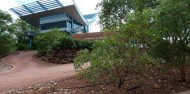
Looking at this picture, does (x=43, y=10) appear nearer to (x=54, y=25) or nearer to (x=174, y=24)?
(x=54, y=25)

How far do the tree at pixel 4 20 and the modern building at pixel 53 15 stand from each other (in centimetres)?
1609

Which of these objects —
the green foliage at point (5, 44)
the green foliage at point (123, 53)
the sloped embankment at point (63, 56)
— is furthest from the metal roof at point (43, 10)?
the green foliage at point (123, 53)

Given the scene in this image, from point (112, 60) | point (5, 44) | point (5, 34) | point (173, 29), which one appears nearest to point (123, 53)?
point (112, 60)

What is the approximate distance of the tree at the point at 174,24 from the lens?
9828 mm

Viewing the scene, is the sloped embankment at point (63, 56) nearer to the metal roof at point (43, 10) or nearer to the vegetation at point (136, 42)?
the vegetation at point (136, 42)

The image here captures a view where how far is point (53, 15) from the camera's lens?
6016 centimetres

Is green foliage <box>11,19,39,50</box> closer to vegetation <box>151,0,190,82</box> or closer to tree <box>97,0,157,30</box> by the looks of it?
tree <box>97,0,157,30</box>

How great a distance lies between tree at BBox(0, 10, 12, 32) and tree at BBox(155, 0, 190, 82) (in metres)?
27.4

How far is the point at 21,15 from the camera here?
62656 millimetres

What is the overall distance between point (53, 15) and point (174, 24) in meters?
51.8

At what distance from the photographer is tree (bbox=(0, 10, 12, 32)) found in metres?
34.7

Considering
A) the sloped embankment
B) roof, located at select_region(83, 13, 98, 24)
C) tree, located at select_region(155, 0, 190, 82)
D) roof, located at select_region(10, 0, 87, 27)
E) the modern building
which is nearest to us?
tree, located at select_region(155, 0, 190, 82)

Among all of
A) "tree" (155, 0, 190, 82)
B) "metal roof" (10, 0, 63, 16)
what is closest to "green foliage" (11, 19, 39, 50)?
"metal roof" (10, 0, 63, 16)

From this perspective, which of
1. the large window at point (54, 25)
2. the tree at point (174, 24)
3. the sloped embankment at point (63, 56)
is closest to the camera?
the tree at point (174, 24)
